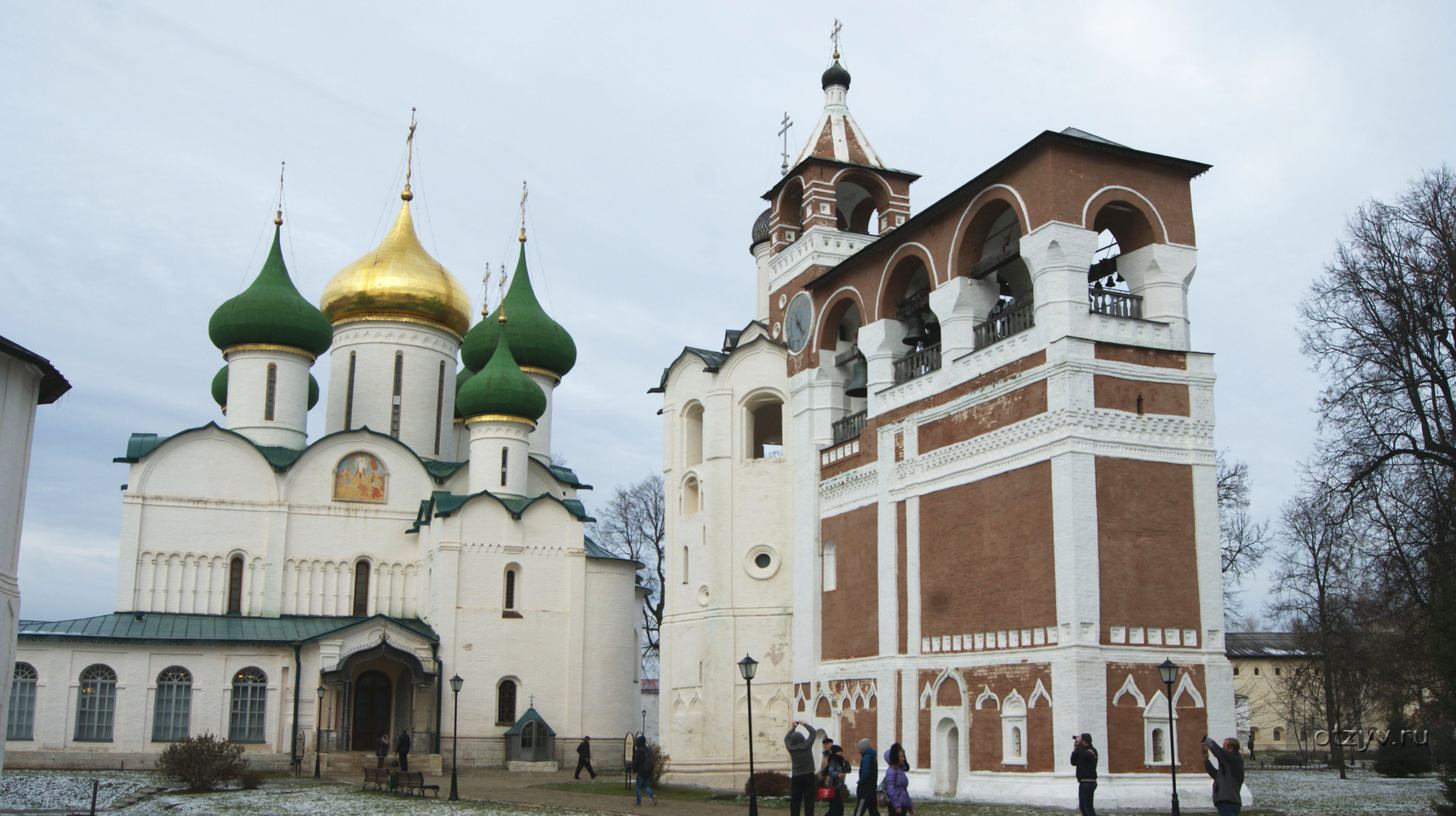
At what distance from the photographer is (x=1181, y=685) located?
705 inches

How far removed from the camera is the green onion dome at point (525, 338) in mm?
35781

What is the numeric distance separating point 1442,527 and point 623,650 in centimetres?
1821

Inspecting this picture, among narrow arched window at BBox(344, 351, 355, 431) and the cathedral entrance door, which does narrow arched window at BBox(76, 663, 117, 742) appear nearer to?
the cathedral entrance door

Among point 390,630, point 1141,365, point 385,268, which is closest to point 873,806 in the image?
point 1141,365

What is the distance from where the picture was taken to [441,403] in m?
34.9

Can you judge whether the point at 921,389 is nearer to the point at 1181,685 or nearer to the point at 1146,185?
the point at 1146,185

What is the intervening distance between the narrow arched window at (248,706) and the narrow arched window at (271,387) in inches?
258

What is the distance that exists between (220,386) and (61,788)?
2029cm

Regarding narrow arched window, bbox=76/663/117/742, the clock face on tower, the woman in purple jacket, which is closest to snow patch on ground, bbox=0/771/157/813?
narrow arched window, bbox=76/663/117/742

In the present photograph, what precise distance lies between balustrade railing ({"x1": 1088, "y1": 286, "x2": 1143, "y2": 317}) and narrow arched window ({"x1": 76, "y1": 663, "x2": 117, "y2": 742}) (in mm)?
20693

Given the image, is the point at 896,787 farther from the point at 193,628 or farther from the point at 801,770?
the point at 193,628

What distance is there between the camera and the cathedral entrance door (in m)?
28.7

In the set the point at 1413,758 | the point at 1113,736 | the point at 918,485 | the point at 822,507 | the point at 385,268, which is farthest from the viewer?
the point at 385,268

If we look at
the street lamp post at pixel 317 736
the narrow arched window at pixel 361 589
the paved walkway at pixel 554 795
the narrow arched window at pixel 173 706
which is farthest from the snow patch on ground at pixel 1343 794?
the narrow arched window at pixel 173 706
